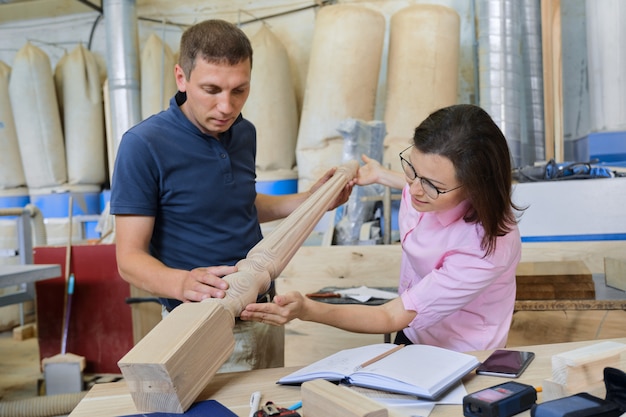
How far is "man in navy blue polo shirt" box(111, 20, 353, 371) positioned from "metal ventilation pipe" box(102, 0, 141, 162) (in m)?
3.28

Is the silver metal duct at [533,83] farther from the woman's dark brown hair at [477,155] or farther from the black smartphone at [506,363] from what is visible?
the black smartphone at [506,363]

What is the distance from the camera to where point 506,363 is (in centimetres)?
112

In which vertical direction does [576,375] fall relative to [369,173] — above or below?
below

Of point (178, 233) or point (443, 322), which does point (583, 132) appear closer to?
point (443, 322)

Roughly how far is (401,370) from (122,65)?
13.5 feet

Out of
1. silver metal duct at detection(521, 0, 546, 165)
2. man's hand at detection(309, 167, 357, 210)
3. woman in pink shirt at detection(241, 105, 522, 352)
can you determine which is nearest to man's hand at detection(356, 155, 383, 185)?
man's hand at detection(309, 167, 357, 210)

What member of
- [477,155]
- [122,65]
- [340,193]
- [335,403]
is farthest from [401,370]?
[122,65]

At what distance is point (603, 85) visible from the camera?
3.58 metres

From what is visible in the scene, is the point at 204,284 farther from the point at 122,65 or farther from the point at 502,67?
the point at 122,65

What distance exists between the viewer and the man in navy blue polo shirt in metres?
1.29

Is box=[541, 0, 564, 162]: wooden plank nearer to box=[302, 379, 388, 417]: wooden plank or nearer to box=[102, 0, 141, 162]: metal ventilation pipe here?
box=[102, 0, 141, 162]: metal ventilation pipe

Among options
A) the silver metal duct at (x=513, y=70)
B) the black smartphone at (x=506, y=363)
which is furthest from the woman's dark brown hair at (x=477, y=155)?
the silver metal duct at (x=513, y=70)

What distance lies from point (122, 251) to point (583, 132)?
382 centimetres

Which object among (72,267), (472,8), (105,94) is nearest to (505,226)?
(72,267)
